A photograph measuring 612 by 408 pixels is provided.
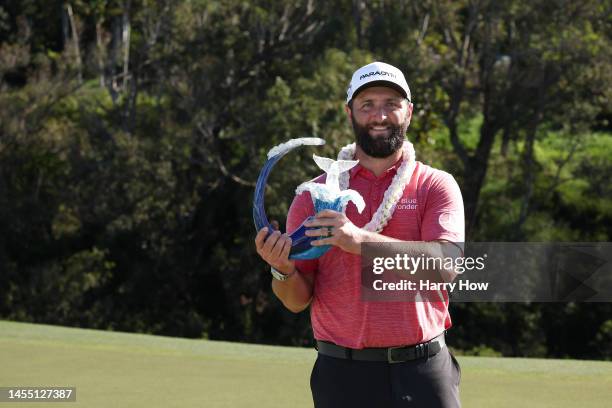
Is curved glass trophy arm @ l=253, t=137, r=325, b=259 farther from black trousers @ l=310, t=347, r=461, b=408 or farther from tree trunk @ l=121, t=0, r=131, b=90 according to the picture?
tree trunk @ l=121, t=0, r=131, b=90

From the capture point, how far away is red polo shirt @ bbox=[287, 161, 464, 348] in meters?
3.53

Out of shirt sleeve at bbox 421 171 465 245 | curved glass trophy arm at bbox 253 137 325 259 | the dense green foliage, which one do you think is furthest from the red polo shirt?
the dense green foliage

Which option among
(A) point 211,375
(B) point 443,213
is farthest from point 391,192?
(A) point 211,375

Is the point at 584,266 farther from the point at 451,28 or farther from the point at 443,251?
the point at 451,28

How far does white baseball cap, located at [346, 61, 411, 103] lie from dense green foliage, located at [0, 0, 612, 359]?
18194mm

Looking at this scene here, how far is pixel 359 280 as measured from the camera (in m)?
3.57

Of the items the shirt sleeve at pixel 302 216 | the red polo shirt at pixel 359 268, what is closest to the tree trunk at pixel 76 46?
the shirt sleeve at pixel 302 216

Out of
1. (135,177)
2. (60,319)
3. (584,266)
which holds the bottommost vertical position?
(60,319)

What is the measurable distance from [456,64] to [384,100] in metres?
20.0

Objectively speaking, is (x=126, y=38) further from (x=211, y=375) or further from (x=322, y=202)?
(x=322, y=202)

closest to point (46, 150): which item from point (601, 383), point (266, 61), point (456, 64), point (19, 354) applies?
point (266, 61)

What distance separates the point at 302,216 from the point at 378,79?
0.54 m

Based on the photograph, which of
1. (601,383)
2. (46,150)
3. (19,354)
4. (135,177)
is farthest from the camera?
(46,150)

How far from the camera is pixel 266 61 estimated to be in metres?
24.1
